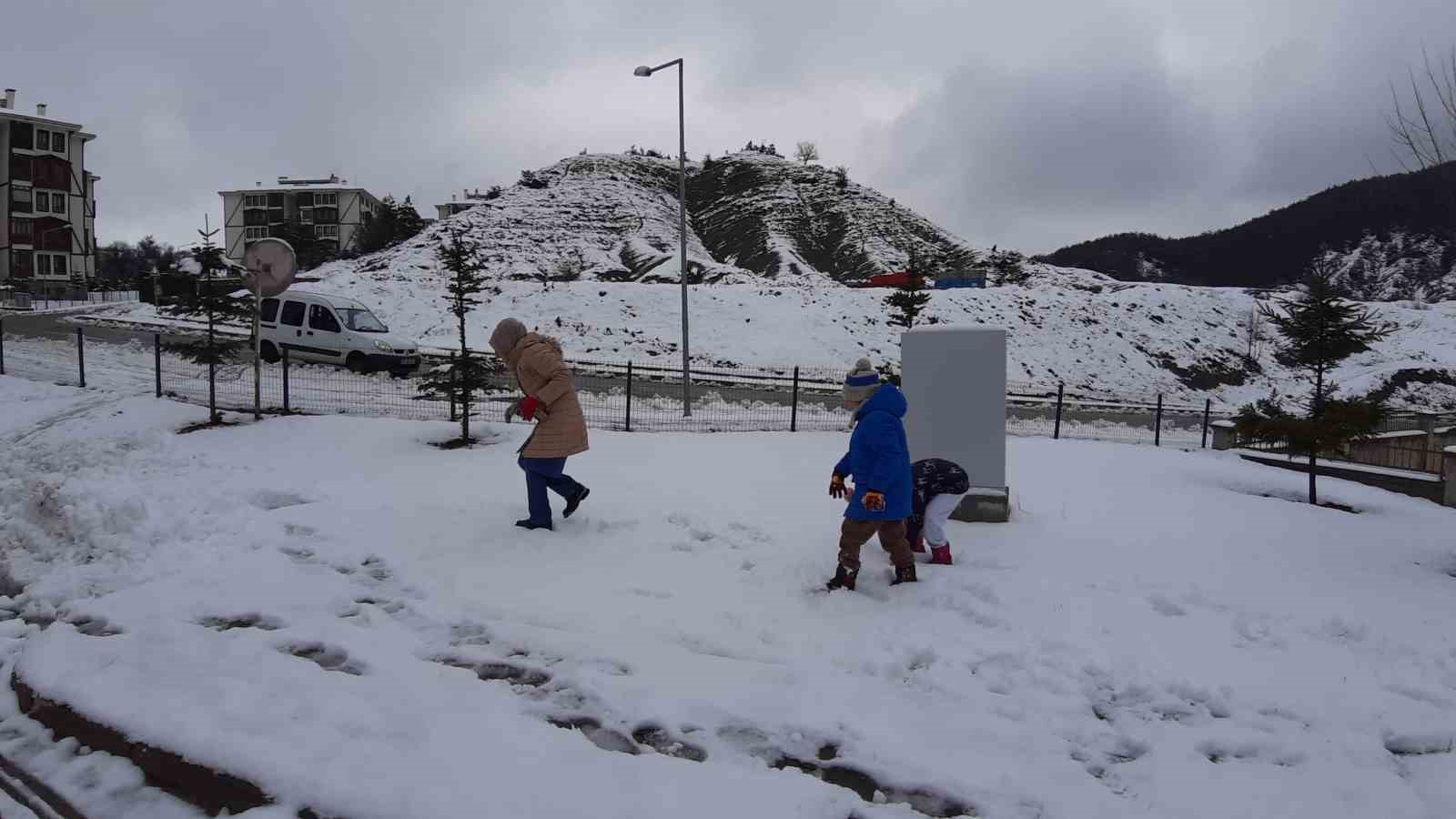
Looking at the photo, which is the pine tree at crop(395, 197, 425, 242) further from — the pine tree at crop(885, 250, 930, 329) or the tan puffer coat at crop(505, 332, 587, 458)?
the tan puffer coat at crop(505, 332, 587, 458)

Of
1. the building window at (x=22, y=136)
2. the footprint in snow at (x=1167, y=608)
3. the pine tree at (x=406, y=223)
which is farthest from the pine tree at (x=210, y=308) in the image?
the building window at (x=22, y=136)

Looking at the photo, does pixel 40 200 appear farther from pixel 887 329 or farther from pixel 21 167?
pixel 887 329

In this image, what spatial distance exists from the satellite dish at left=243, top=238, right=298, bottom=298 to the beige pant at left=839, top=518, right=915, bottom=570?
32.5 ft

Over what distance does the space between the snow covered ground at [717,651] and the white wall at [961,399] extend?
2.47ft

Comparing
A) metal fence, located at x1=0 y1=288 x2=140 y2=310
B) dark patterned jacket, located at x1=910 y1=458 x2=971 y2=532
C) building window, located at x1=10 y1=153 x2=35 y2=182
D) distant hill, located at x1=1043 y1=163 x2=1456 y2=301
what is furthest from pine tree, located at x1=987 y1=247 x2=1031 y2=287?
building window, located at x1=10 y1=153 x2=35 y2=182

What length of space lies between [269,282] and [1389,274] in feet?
335

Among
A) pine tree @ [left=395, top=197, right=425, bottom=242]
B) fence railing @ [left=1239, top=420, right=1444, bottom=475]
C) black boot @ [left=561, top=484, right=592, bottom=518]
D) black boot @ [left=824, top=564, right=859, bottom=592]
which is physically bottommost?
fence railing @ [left=1239, top=420, right=1444, bottom=475]

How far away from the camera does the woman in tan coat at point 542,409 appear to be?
679cm

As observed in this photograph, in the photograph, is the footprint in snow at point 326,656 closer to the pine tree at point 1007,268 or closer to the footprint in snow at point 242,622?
the footprint in snow at point 242,622

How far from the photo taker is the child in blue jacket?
5.49m

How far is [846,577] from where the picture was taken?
5.75 meters

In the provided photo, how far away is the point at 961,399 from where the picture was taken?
306 inches

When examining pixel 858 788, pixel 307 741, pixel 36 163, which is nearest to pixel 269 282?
pixel 307 741

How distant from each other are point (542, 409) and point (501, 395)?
1060cm
